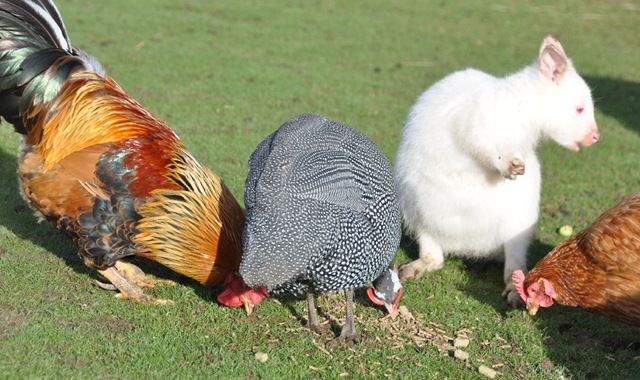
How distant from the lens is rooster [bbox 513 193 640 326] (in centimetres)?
504

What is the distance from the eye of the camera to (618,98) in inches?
435

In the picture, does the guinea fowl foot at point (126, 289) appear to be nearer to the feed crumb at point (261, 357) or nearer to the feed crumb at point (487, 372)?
the feed crumb at point (261, 357)

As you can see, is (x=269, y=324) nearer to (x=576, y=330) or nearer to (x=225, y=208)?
(x=225, y=208)

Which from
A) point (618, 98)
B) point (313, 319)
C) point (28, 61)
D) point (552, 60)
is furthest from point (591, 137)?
point (618, 98)

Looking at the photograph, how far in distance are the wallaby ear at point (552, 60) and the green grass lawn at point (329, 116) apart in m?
1.72

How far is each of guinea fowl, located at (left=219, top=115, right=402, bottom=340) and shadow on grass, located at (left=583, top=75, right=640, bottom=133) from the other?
5864 millimetres

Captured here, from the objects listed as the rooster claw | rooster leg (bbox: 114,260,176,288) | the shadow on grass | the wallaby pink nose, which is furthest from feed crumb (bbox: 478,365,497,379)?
the shadow on grass

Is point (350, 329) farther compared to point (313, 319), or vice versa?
point (313, 319)

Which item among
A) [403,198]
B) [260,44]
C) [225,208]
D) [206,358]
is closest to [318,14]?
[260,44]

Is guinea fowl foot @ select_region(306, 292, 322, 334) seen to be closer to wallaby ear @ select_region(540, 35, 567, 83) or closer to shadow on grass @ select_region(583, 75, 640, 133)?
wallaby ear @ select_region(540, 35, 567, 83)

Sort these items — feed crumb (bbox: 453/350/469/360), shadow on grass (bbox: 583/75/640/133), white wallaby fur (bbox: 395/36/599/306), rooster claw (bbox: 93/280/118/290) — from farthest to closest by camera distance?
1. shadow on grass (bbox: 583/75/640/133)
2. white wallaby fur (bbox: 395/36/599/306)
3. rooster claw (bbox: 93/280/118/290)
4. feed crumb (bbox: 453/350/469/360)

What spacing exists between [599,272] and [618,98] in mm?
6599

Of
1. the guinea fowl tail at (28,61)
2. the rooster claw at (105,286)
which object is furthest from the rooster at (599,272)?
the guinea fowl tail at (28,61)

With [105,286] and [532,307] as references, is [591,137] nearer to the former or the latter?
[532,307]
